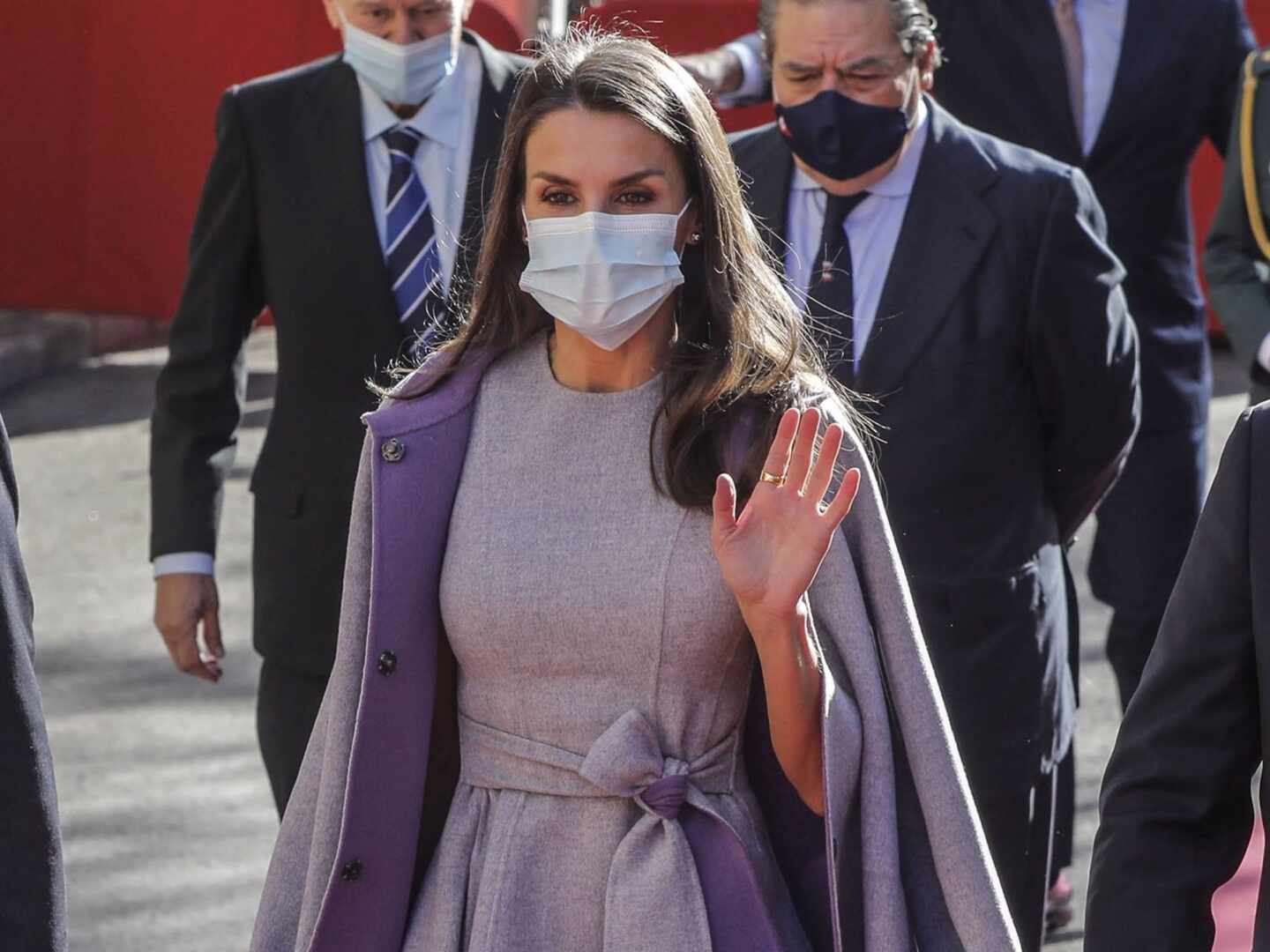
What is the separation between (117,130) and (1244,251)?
760 centimetres

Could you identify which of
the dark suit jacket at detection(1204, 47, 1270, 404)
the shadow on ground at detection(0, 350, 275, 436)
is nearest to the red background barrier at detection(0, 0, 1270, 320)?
the shadow on ground at detection(0, 350, 275, 436)

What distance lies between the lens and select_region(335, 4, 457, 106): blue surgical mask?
4.18 metres

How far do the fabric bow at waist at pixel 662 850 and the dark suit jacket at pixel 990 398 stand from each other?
4.22 ft

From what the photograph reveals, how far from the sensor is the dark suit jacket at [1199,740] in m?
2.20

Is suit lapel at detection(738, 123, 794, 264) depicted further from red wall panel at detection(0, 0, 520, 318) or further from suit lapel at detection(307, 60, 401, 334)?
red wall panel at detection(0, 0, 520, 318)

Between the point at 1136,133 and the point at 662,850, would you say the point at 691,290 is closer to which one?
the point at 662,850

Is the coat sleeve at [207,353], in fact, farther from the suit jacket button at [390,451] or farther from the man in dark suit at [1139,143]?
the man in dark suit at [1139,143]

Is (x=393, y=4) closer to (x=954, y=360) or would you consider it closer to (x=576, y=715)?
(x=954, y=360)

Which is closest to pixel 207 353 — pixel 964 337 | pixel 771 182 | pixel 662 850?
pixel 771 182

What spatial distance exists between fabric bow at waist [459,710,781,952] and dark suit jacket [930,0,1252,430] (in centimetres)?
261

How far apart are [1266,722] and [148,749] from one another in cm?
465

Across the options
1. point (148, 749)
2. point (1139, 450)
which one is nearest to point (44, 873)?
point (1139, 450)

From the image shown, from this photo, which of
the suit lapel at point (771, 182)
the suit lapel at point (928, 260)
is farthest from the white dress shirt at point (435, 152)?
the suit lapel at point (928, 260)

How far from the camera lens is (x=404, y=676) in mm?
2787
